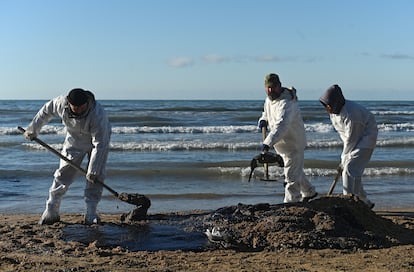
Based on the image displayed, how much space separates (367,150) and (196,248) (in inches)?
102

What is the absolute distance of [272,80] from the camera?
7039 millimetres

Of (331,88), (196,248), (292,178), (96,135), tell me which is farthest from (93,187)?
(331,88)

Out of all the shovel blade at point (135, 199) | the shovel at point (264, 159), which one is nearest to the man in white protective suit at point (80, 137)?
the shovel blade at point (135, 199)

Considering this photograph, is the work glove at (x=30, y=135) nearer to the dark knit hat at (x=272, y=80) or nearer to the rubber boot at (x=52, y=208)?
the rubber boot at (x=52, y=208)

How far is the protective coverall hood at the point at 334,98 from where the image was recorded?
22.6 feet

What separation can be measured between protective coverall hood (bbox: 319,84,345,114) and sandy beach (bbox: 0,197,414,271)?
1.09m

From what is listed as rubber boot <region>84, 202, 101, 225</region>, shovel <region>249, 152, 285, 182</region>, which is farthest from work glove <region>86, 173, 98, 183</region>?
shovel <region>249, 152, 285, 182</region>

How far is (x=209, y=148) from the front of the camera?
53.1 ft

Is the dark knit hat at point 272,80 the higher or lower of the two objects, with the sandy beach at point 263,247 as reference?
higher

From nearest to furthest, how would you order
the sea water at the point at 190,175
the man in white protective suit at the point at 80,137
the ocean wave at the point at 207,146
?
1. the man in white protective suit at the point at 80,137
2. the sea water at the point at 190,175
3. the ocean wave at the point at 207,146

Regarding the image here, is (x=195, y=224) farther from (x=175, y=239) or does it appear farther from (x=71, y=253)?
(x=71, y=253)

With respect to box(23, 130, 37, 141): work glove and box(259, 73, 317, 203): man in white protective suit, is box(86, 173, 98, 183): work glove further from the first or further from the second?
box(259, 73, 317, 203): man in white protective suit

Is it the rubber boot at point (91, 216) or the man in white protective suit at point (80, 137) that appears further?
the rubber boot at point (91, 216)

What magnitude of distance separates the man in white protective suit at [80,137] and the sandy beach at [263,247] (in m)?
0.31
